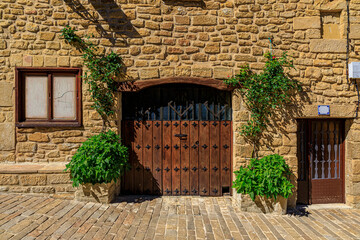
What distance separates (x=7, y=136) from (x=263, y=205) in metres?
4.96

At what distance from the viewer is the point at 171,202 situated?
4215mm

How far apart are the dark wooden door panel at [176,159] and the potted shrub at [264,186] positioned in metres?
1.17

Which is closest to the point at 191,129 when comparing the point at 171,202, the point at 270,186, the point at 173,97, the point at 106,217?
the point at 173,97

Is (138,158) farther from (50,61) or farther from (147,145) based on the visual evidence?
(50,61)

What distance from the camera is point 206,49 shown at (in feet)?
14.3

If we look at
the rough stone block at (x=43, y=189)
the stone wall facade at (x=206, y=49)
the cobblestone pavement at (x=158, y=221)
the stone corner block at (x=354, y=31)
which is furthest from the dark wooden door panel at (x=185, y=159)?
the stone corner block at (x=354, y=31)

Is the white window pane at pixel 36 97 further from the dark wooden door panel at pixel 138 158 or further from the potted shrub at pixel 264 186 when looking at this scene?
the potted shrub at pixel 264 186

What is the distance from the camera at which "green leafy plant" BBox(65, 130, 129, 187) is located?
12.1 feet

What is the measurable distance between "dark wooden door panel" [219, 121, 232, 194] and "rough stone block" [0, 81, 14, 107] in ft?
13.6

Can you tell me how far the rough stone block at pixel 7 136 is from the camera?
422 centimetres

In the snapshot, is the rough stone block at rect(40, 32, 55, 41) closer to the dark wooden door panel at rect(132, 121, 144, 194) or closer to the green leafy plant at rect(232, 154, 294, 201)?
the dark wooden door panel at rect(132, 121, 144, 194)

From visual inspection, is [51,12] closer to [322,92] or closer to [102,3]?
[102,3]

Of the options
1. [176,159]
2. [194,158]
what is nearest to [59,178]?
[176,159]

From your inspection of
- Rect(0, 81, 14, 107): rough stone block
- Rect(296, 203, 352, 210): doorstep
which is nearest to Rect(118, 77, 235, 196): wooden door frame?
Rect(0, 81, 14, 107): rough stone block
